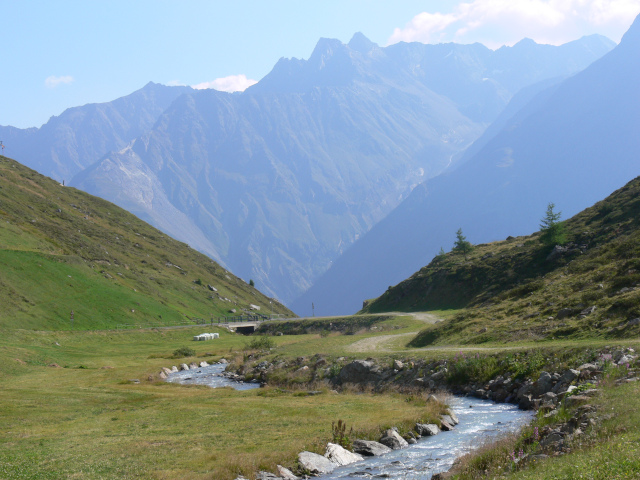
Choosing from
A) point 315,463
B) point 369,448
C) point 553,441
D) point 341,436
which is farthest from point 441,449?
point 553,441

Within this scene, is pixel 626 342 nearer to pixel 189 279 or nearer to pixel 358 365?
pixel 358 365

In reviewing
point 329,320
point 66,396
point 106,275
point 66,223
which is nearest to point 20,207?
point 66,223

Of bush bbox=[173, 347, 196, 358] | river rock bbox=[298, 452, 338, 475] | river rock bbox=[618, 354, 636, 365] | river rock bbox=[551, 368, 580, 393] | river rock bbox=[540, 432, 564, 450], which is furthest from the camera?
bush bbox=[173, 347, 196, 358]

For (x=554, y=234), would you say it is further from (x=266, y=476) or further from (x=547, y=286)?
(x=266, y=476)

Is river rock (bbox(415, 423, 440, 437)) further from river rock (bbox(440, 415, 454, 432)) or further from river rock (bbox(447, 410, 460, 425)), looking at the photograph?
river rock (bbox(447, 410, 460, 425))

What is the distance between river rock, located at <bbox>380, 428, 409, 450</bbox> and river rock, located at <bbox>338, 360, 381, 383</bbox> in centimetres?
1656

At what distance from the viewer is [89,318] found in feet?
370

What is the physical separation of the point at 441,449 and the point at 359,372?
2007 centimetres

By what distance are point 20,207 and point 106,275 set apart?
39037mm

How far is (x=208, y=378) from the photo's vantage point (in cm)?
6209

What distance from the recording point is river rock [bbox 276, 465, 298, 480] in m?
21.8

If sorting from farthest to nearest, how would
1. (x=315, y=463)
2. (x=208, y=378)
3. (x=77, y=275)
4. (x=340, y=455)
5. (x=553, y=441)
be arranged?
(x=77, y=275) < (x=208, y=378) < (x=340, y=455) < (x=315, y=463) < (x=553, y=441)

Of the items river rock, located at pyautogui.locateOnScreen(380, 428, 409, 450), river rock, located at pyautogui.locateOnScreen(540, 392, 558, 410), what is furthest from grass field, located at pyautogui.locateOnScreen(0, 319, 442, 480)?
river rock, located at pyautogui.locateOnScreen(540, 392, 558, 410)

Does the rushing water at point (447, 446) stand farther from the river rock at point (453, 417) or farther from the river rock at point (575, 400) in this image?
the river rock at point (575, 400)
